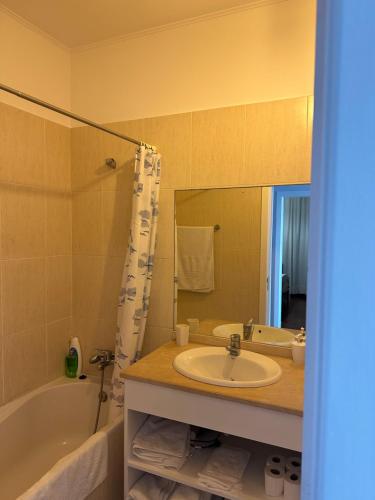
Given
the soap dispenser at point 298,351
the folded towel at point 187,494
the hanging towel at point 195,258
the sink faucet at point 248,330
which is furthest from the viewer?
the hanging towel at point 195,258

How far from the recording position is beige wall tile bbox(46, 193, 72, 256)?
212cm

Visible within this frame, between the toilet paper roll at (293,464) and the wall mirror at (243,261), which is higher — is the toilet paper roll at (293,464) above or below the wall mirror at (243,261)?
below

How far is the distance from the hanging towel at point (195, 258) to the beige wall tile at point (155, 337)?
28 centimetres

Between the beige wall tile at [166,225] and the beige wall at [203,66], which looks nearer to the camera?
the beige wall at [203,66]

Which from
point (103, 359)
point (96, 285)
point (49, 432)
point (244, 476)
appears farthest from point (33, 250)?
point (244, 476)

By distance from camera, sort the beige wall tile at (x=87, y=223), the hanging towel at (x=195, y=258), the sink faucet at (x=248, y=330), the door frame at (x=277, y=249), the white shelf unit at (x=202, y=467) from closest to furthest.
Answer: the white shelf unit at (x=202, y=467), the door frame at (x=277, y=249), the sink faucet at (x=248, y=330), the hanging towel at (x=195, y=258), the beige wall tile at (x=87, y=223)

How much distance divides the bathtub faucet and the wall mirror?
540 millimetres

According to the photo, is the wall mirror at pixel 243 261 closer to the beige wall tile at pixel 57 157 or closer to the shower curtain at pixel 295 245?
the shower curtain at pixel 295 245

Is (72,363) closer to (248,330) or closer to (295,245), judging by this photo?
(248,330)

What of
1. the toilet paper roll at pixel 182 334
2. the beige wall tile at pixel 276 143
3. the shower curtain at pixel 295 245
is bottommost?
the toilet paper roll at pixel 182 334

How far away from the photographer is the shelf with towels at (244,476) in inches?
52.5

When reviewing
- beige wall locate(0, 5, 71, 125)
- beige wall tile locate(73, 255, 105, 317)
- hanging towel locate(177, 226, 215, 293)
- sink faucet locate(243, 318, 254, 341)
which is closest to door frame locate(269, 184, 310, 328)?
sink faucet locate(243, 318, 254, 341)

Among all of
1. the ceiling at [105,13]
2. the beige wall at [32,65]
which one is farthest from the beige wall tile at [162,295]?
the ceiling at [105,13]

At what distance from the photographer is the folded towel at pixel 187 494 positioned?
1470mm
